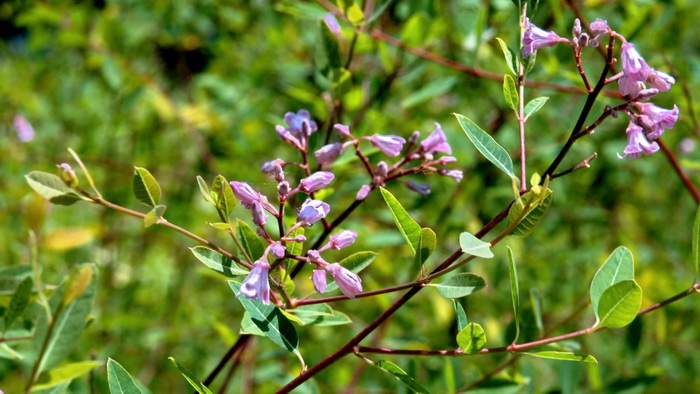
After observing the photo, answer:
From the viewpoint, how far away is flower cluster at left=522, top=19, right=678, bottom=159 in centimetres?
85

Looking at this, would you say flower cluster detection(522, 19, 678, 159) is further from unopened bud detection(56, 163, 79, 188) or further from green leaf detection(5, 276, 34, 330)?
green leaf detection(5, 276, 34, 330)

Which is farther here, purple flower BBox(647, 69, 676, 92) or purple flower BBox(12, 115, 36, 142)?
purple flower BBox(12, 115, 36, 142)

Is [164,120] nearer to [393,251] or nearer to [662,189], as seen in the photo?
[393,251]

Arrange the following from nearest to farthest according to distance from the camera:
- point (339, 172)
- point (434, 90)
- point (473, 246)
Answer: point (473, 246) → point (339, 172) → point (434, 90)

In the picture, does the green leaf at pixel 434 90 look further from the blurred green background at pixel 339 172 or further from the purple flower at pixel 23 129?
the purple flower at pixel 23 129

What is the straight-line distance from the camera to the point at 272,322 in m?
0.89

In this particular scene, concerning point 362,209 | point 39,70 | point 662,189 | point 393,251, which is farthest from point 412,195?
point 39,70

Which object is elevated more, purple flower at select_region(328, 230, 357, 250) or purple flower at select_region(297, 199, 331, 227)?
purple flower at select_region(297, 199, 331, 227)

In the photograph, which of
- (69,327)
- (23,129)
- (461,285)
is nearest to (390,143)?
(461,285)

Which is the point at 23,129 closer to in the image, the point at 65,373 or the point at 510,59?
the point at 65,373

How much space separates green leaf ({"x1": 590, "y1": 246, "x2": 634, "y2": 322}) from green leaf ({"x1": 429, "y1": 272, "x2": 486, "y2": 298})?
0.63 feet

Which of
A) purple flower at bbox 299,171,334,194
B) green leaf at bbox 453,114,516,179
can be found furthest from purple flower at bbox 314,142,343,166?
green leaf at bbox 453,114,516,179

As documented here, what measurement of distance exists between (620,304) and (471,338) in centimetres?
18

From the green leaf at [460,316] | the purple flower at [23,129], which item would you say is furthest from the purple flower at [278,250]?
the purple flower at [23,129]
